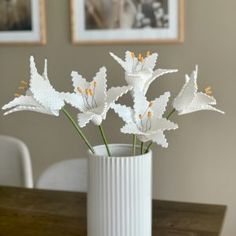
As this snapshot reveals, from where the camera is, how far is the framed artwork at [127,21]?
2.40 m

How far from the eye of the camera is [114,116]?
8.43 ft

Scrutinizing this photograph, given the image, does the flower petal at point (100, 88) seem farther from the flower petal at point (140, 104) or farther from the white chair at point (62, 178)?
the white chair at point (62, 178)

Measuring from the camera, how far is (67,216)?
5.45 feet

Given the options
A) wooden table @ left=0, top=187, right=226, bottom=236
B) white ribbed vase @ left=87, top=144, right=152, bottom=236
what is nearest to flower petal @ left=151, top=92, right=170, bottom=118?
white ribbed vase @ left=87, top=144, right=152, bottom=236

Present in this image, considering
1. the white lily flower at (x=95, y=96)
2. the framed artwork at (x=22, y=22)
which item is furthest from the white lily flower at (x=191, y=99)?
the framed artwork at (x=22, y=22)

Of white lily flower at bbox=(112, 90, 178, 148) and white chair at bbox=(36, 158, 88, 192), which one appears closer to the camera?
white lily flower at bbox=(112, 90, 178, 148)

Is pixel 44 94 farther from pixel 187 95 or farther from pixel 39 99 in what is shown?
pixel 187 95

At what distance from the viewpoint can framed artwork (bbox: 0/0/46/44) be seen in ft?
8.61

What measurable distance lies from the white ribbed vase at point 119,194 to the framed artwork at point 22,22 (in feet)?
4.87

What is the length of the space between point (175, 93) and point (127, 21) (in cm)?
43

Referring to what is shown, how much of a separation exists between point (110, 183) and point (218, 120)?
1.25 m

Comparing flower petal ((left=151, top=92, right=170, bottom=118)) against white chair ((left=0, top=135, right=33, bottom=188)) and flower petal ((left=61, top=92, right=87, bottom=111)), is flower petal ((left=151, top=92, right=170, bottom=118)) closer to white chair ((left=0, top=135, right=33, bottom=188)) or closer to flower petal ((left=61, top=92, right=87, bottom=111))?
flower petal ((left=61, top=92, right=87, bottom=111))

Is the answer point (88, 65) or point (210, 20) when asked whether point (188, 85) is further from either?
point (88, 65)

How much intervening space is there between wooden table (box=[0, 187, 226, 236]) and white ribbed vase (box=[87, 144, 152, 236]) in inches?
8.3
